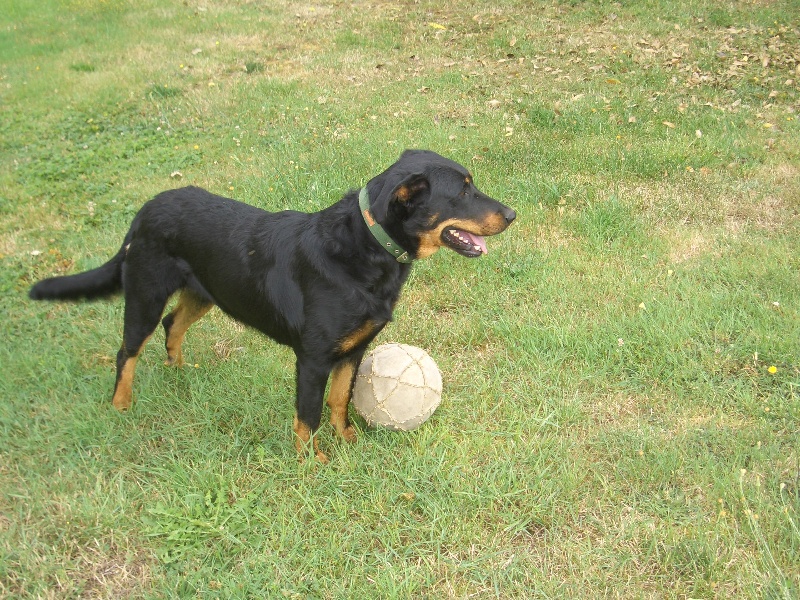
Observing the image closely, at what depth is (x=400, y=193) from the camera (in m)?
3.15

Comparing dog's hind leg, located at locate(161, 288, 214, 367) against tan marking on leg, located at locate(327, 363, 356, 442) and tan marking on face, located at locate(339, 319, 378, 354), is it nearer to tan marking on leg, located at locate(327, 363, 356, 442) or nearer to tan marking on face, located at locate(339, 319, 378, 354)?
tan marking on leg, located at locate(327, 363, 356, 442)

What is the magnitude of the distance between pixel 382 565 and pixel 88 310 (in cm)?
334

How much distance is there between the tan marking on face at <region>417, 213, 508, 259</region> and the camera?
10.9 ft

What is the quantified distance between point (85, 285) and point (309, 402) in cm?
165

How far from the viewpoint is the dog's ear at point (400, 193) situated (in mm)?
3109

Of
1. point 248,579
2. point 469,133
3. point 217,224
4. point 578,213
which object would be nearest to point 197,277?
point 217,224

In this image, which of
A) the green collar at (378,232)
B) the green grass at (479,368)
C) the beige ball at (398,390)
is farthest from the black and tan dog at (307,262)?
the green grass at (479,368)

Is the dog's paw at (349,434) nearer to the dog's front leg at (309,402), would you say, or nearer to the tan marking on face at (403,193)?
the dog's front leg at (309,402)

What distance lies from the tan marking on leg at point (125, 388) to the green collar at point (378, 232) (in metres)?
1.77

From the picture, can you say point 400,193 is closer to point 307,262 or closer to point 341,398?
point 307,262

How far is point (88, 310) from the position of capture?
5031mm

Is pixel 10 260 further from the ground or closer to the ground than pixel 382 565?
closer to the ground

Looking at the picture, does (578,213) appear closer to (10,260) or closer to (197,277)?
(197,277)

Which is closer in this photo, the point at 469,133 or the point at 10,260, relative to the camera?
the point at 10,260
